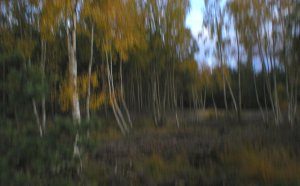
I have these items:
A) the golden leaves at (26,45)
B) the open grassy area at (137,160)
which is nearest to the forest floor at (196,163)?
the open grassy area at (137,160)

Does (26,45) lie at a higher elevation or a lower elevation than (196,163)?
higher

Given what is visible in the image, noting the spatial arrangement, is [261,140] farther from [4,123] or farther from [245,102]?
[245,102]

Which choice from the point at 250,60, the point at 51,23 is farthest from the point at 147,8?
the point at 51,23

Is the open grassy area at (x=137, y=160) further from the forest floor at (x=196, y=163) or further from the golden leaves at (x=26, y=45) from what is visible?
the golden leaves at (x=26, y=45)

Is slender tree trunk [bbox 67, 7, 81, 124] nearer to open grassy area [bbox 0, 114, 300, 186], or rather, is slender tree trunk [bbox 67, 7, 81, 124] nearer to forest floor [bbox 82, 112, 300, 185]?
open grassy area [bbox 0, 114, 300, 186]

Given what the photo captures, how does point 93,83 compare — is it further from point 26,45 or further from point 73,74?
point 26,45

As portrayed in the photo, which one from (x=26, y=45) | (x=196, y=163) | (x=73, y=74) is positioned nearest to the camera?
(x=73, y=74)

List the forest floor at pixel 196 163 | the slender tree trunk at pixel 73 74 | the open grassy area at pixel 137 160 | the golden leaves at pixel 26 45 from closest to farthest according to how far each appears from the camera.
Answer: the open grassy area at pixel 137 160 → the forest floor at pixel 196 163 → the slender tree trunk at pixel 73 74 → the golden leaves at pixel 26 45

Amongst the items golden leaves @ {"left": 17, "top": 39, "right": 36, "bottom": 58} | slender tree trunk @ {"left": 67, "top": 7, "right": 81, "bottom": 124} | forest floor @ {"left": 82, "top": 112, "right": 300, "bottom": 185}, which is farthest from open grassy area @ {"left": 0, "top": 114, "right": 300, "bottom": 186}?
golden leaves @ {"left": 17, "top": 39, "right": 36, "bottom": 58}

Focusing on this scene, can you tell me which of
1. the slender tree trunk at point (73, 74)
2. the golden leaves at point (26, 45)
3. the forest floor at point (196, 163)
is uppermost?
the golden leaves at point (26, 45)

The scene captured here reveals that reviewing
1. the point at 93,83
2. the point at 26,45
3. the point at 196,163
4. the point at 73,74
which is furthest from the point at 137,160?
the point at 26,45

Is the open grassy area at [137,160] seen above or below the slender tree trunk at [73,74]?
below

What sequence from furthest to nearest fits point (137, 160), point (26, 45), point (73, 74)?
point (137, 160), point (26, 45), point (73, 74)

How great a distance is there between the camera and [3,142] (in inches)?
293
